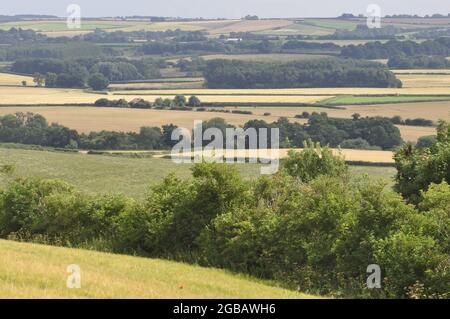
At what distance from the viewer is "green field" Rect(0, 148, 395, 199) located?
76.2 meters

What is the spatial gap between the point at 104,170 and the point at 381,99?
270 ft

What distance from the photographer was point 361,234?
27625 mm

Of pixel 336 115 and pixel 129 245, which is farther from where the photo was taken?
pixel 336 115

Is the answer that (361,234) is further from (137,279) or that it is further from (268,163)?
(268,163)

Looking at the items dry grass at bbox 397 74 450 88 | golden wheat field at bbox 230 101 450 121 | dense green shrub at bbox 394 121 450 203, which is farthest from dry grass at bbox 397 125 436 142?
dense green shrub at bbox 394 121 450 203

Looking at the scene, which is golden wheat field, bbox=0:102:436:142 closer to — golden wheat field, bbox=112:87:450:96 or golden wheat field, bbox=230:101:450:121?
golden wheat field, bbox=230:101:450:121

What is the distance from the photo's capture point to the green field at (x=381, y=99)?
148m

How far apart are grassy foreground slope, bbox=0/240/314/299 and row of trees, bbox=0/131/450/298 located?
6.55ft

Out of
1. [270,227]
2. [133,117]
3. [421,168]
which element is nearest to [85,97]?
[133,117]

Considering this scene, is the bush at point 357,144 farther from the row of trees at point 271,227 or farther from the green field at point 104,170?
the row of trees at point 271,227

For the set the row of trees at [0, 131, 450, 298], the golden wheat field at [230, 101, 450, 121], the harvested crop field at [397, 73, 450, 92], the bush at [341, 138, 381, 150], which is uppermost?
the row of trees at [0, 131, 450, 298]

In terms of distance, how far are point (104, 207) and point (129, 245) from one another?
316cm

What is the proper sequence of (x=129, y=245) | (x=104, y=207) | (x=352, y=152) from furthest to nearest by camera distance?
(x=352, y=152), (x=104, y=207), (x=129, y=245)
